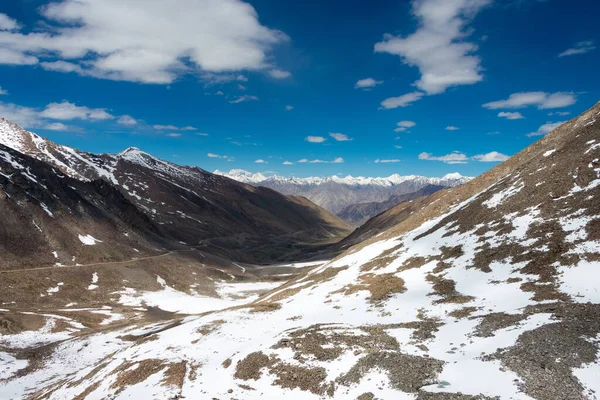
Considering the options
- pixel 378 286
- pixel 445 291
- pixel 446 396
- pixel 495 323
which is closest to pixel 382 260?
pixel 378 286

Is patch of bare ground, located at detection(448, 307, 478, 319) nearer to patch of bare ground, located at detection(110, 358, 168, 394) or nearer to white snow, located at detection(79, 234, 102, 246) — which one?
patch of bare ground, located at detection(110, 358, 168, 394)

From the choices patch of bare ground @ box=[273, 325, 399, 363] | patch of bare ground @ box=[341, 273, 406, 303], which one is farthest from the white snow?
patch of bare ground @ box=[273, 325, 399, 363]

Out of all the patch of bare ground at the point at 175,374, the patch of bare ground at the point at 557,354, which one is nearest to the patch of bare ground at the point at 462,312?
the patch of bare ground at the point at 557,354

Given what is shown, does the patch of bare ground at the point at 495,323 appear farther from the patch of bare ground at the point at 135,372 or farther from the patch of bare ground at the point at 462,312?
the patch of bare ground at the point at 135,372

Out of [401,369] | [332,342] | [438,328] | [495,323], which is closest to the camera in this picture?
[401,369]

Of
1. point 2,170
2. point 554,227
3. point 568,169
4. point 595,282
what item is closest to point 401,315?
point 595,282

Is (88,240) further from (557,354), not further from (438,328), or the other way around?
(557,354)
